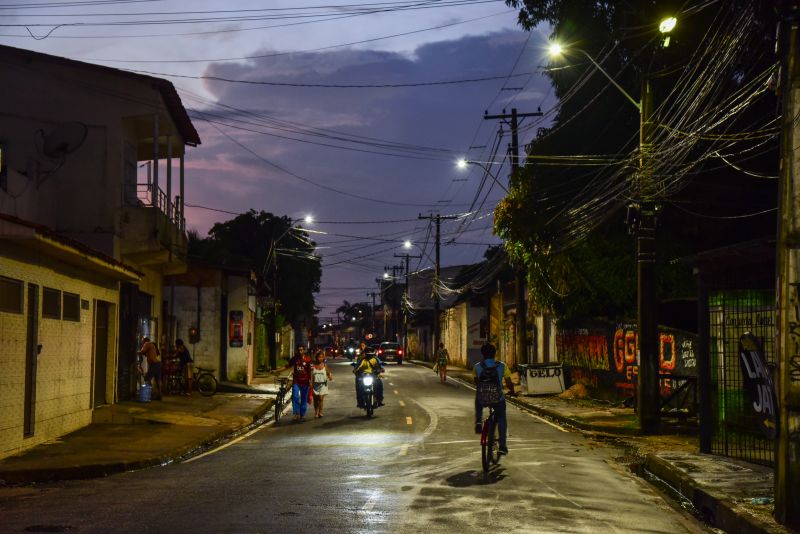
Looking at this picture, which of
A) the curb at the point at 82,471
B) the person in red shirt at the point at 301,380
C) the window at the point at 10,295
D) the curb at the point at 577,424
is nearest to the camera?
the curb at the point at 82,471

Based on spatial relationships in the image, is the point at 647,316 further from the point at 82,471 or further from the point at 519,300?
the point at 519,300

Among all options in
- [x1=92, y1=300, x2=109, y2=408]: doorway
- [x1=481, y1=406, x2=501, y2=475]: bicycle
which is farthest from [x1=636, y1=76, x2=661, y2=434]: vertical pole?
[x1=92, y1=300, x2=109, y2=408]: doorway

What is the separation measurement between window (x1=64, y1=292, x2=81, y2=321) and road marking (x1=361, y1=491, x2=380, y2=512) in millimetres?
10265

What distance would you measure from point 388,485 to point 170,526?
135 inches

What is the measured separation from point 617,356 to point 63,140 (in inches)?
672

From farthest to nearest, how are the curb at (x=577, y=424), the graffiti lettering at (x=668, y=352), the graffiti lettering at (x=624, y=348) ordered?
the graffiti lettering at (x=624, y=348) < the graffiti lettering at (x=668, y=352) < the curb at (x=577, y=424)

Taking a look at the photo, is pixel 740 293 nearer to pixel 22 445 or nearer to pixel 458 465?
pixel 458 465

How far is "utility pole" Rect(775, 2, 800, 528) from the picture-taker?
9172mm

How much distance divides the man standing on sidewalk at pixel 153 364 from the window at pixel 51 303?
26.5ft

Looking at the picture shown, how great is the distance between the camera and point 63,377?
1864cm

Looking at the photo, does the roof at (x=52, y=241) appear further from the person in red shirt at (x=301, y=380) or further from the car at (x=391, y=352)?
the car at (x=391, y=352)

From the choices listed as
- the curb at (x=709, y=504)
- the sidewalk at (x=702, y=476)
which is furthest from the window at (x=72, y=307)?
the curb at (x=709, y=504)

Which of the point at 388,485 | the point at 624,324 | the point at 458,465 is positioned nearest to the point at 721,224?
the point at 624,324

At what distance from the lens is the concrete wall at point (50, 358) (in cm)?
1510
